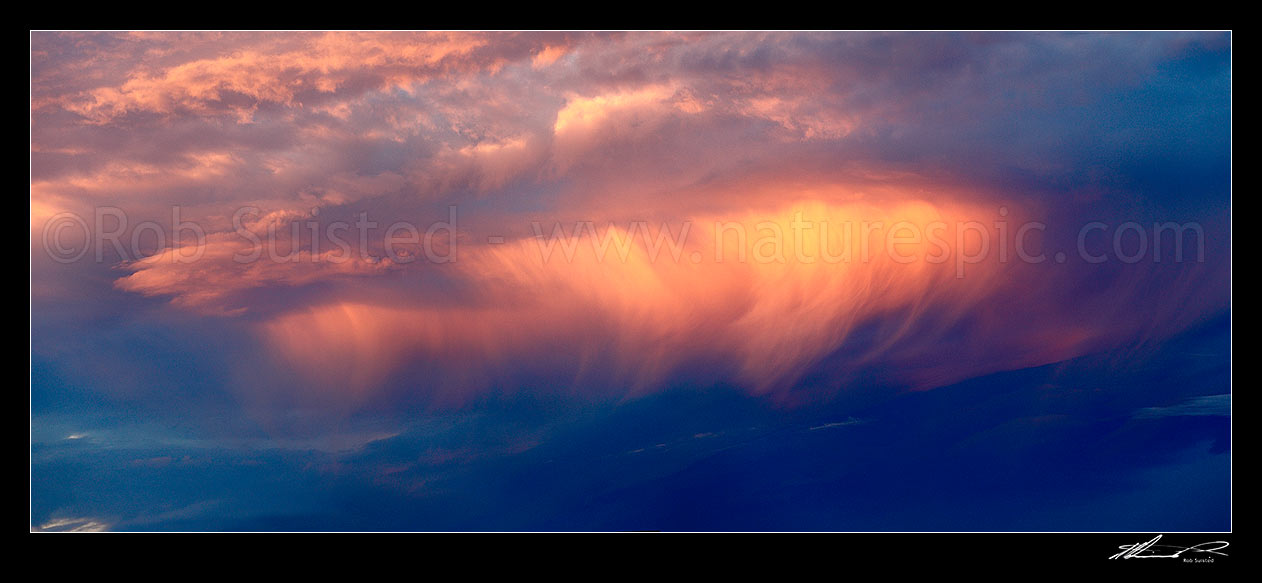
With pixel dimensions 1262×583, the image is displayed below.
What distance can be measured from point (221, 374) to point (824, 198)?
4.67m

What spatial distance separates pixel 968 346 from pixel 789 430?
1474mm

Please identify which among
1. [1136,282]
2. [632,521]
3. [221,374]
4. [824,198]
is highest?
[824,198]

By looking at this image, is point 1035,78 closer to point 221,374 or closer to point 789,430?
point 789,430

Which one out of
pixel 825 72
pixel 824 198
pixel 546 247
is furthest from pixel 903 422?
pixel 546 247

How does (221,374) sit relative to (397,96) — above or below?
below

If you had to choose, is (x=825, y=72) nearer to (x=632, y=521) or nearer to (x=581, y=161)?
(x=581, y=161)

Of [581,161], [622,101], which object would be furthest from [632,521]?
[622,101]

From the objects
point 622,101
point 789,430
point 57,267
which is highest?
point 622,101

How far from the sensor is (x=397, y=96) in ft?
15.1

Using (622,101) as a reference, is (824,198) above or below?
below

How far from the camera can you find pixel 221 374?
461cm
